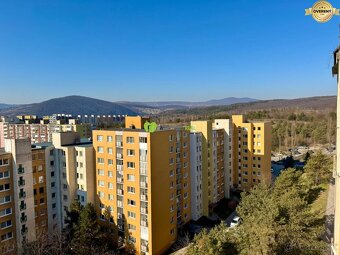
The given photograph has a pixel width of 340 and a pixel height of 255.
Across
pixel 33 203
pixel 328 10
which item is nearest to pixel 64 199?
pixel 33 203

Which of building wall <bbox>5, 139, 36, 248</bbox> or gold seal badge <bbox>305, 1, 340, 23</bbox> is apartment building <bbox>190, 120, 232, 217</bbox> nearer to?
building wall <bbox>5, 139, 36, 248</bbox>

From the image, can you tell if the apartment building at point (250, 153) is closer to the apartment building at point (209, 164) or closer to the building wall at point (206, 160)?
the apartment building at point (209, 164)

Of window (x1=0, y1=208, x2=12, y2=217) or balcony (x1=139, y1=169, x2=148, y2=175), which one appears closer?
window (x1=0, y1=208, x2=12, y2=217)

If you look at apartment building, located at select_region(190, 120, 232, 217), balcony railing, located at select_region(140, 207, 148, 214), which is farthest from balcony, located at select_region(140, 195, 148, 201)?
apartment building, located at select_region(190, 120, 232, 217)

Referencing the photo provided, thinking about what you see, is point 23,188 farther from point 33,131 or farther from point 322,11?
point 33,131

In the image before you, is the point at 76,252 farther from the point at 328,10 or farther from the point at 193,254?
the point at 328,10

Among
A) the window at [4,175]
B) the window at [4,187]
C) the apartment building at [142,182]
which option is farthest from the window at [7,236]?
the apartment building at [142,182]

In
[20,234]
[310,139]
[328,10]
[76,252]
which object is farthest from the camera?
[310,139]
